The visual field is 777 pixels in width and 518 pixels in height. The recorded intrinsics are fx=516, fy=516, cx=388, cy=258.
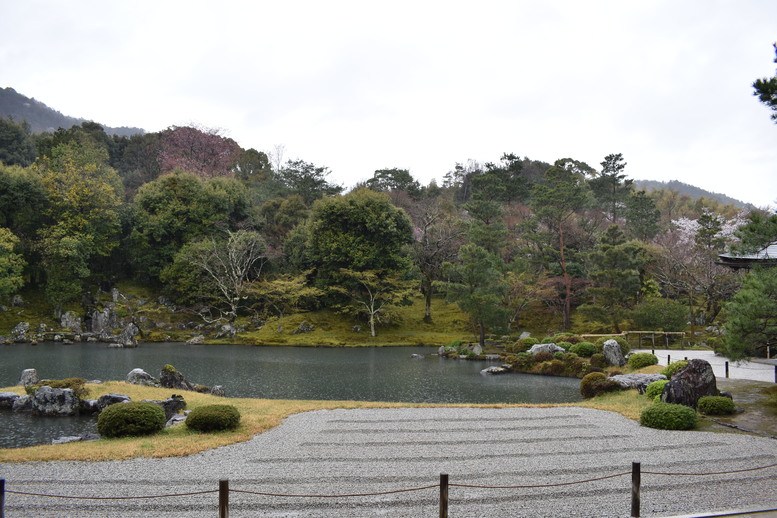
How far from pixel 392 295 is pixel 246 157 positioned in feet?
123

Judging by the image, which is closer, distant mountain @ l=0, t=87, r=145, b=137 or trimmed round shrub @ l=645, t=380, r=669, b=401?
trimmed round shrub @ l=645, t=380, r=669, b=401

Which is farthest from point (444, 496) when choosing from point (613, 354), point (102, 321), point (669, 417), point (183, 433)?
point (102, 321)

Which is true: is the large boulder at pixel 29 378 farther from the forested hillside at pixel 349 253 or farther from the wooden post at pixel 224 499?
the forested hillside at pixel 349 253

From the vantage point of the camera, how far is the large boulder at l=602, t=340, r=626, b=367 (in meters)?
23.6

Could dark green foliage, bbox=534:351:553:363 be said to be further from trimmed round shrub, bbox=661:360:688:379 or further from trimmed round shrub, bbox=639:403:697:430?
trimmed round shrub, bbox=639:403:697:430

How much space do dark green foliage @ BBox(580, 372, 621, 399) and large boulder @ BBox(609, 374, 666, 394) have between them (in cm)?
26

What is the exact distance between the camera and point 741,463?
9.96 meters

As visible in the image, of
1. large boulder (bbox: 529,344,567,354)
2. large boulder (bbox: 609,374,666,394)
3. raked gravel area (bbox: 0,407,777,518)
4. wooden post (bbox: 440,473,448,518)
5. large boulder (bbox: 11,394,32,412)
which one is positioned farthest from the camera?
large boulder (bbox: 529,344,567,354)

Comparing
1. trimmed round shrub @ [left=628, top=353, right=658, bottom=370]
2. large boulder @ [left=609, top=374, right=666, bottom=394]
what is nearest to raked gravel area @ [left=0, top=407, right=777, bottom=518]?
large boulder @ [left=609, top=374, right=666, bottom=394]

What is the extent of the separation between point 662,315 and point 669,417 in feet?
67.2

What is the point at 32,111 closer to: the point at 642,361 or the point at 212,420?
the point at 212,420

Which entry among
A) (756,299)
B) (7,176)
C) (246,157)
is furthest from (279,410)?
(246,157)

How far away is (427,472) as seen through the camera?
31.0 ft

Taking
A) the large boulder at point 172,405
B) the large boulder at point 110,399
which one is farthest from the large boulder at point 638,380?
the large boulder at point 110,399
